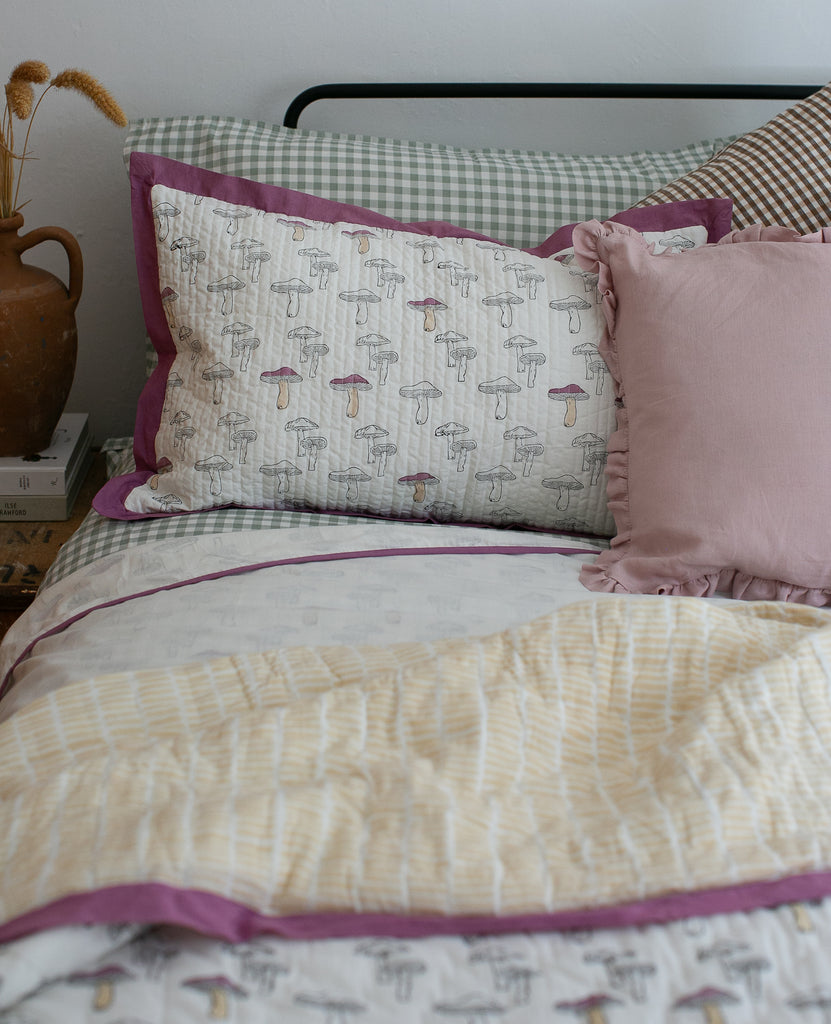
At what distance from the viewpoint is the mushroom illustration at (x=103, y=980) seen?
58cm

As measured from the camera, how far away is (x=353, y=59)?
1668 mm

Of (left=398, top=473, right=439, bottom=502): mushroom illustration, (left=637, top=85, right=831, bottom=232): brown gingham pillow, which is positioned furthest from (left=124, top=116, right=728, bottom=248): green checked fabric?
(left=398, top=473, right=439, bottom=502): mushroom illustration

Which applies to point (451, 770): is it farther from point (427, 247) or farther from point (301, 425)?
point (427, 247)

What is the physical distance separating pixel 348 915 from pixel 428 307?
2.74ft

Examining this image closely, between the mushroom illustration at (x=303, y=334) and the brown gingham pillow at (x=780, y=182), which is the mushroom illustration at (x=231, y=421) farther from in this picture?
the brown gingham pillow at (x=780, y=182)

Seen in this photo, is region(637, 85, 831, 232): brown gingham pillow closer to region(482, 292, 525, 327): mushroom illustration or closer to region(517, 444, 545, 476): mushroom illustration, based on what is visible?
region(482, 292, 525, 327): mushroom illustration

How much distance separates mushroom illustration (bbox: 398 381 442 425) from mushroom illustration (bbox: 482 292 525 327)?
128 mm

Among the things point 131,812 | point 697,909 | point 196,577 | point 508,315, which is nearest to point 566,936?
point 697,909

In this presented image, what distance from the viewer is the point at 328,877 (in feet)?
2.12

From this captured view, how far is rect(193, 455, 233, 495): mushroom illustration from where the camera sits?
1.27 metres

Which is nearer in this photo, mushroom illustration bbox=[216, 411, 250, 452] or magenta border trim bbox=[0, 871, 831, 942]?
magenta border trim bbox=[0, 871, 831, 942]

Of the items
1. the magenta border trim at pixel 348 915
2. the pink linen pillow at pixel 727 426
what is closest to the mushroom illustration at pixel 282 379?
the pink linen pillow at pixel 727 426

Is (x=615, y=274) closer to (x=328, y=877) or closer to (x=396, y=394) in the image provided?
(x=396, y=394)

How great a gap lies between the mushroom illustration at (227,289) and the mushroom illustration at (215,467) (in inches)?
7.8
